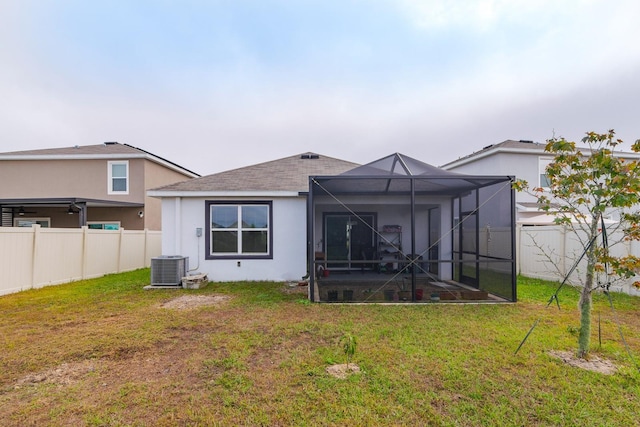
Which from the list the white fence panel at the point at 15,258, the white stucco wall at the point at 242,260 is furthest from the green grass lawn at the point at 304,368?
the white stucco wall at the point at 242,260

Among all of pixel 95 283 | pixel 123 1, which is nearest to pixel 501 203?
pixel 95 283

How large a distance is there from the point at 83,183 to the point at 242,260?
406 inches

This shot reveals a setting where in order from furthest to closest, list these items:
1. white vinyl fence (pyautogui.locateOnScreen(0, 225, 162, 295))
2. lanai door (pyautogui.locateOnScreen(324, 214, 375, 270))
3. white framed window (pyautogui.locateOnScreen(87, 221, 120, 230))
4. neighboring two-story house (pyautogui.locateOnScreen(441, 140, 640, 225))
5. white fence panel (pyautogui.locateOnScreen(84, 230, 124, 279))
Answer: white framed window (pyautogui.locateOnScreen(87, 221, 120, 230)), neighboring two-story house (pyautogui.locateOnScreen(441, 140, 640, 225)), lanai door (pyautogui.locateOnScreen(324, 214, 375, 270)), white fence panel (pyautogui.locateOnScreen(84, 230, 124, 279)), white vinyl fence (pyautogui.locateOnScreen(0, 225, 162, 295))

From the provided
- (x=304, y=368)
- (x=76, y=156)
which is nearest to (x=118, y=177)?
(x=76, y=156)

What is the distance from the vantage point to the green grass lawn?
2580 millimetres

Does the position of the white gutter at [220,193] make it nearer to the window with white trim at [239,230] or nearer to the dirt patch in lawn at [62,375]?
the window with white trim at [239,230]

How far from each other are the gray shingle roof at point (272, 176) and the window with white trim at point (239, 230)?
1.66 ft

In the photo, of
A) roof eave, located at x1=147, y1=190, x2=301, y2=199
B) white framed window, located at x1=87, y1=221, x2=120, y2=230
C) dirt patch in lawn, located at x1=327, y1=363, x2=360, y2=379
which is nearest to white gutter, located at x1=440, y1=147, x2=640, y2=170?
roof eave, located at x1=147, y1=190, x2=301, y2=199

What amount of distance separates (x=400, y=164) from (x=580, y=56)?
7.48 meters

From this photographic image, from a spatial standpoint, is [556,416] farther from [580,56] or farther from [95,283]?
[580,56]

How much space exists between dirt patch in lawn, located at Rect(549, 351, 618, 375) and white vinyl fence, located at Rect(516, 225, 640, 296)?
13.7ft

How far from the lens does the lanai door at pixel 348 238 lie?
10250 millimetres

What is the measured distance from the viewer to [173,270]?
7965 mm

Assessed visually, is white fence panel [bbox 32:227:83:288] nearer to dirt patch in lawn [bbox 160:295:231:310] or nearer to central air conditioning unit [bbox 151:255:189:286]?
central air conditioning unit [bbox 151:255:189:286]
